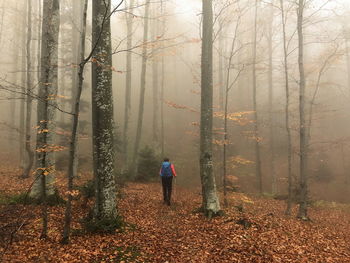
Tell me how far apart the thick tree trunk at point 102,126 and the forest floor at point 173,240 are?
815 mm

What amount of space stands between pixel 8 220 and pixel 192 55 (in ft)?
145

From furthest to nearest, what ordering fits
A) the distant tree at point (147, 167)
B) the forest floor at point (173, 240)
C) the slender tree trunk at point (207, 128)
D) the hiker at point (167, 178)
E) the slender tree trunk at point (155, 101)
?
the slender tree trunk at point (155, 101), the distant tree at point (147, 167), the hiker at point (167, 178), the slender tree trunk at point (207, 128), the forest floor at point (173, 240)

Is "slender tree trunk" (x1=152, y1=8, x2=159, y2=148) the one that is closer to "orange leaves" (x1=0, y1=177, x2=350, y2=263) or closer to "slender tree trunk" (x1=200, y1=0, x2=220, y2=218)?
"slender tree trunk" (x1=200, y1=0, x2=220, y2=218)

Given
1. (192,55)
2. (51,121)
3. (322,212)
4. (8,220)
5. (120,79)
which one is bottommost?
(322,212)

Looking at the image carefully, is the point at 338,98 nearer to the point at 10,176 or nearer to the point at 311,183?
the point at 311,183

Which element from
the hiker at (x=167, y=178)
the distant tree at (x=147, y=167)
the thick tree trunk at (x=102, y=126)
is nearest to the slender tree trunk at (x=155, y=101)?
the distant tree at (x=147, y=167)

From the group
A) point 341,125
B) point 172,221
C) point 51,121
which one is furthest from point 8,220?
point 341,125

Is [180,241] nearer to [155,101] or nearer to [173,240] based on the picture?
[173,240]

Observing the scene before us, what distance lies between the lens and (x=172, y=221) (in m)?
7.74

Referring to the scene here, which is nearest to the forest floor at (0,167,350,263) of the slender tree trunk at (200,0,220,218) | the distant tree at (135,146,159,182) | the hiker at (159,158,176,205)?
the slender tree trunk at (200,0,220,218)

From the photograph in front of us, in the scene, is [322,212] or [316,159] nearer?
[322,212]

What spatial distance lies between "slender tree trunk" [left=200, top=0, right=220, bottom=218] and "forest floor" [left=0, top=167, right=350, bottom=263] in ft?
1.90

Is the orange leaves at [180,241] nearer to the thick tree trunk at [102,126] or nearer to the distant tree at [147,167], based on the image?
the thick tree trunk at [102,126]

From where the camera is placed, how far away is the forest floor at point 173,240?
16.8ft
